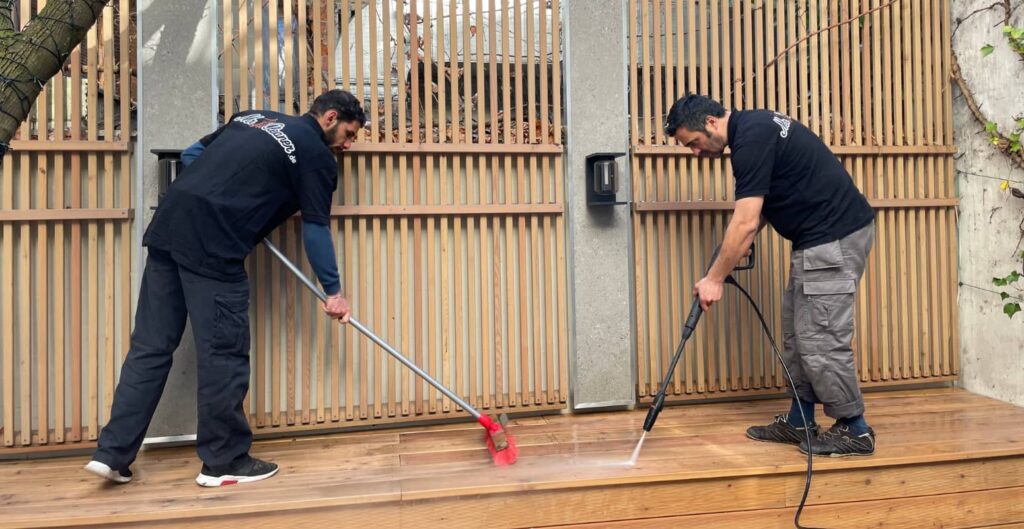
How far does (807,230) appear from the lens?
9.58ft

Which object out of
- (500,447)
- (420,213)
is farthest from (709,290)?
(420,213)

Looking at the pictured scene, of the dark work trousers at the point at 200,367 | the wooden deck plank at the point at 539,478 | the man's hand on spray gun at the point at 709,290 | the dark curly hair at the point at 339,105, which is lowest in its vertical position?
the wooden deck plank at the point at 539,478

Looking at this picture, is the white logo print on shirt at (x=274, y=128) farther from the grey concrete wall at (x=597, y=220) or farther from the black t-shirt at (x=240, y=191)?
the grey concrete wall at (x=597, y=220)

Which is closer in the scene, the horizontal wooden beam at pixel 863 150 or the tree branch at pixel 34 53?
the tree branch at pixel 34 53


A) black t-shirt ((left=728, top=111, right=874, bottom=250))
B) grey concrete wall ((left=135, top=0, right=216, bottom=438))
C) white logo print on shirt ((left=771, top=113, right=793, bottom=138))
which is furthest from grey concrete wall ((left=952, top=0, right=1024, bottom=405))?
grey concrete wall ((left=135, top=0, right=216, bottom=438))

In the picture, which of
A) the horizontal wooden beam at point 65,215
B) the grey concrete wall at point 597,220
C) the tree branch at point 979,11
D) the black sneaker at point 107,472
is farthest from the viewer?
the tree branch at point 979,11

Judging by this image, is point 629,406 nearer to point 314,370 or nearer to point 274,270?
point 314,370

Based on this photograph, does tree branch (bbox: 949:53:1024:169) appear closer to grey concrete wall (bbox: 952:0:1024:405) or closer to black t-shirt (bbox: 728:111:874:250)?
grey concrete wall (bbox: 952:0:1024:405)

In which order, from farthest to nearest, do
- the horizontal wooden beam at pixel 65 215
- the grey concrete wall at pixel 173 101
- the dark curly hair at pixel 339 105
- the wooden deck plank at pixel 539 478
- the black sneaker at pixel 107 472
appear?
the grey concrete wall at pixel 173 101 < the horizontal wooden beam at pixel 65 215 < the dark curly hair at pixel 339 105 < the black sneaker at pixel 107 472 < the wooden deck plank at pixel 539 478

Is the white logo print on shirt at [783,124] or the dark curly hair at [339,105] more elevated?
the dark curly hair at [339,105]

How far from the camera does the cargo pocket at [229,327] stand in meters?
2.66

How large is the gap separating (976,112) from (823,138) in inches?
33.6

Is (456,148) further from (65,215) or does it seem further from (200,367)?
(65,215)

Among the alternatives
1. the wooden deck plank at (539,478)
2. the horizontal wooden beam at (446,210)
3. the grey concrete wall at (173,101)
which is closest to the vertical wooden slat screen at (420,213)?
the horizontal wooden beam at (446,210)
